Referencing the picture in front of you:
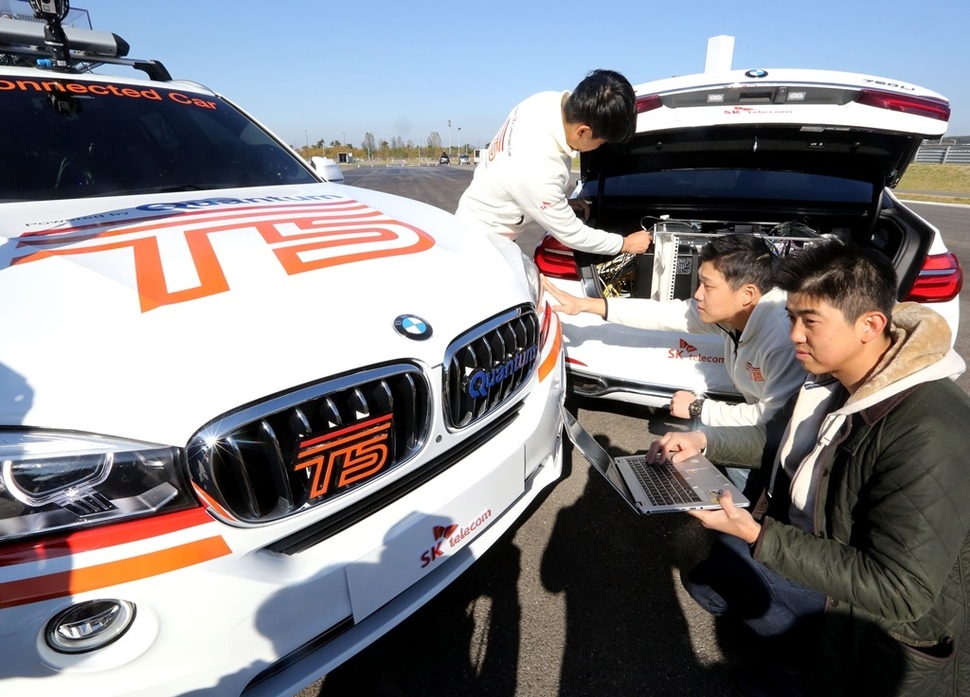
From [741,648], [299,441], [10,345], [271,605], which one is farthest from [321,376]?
[741,648]

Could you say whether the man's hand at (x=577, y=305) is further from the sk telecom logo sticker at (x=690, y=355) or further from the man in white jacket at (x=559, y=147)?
the sk telecom logo sticker at (x=690, y=355)

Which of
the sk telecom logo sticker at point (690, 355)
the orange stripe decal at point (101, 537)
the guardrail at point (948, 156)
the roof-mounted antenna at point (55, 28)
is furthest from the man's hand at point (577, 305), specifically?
the guardrail at point (948, 156)

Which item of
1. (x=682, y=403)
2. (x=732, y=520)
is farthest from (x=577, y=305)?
(x=732, y=520)

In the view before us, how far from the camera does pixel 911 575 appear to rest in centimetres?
125

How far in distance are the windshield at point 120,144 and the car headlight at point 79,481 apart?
160 cm

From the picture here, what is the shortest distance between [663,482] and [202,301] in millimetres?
1520

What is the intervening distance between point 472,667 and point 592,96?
2422mm

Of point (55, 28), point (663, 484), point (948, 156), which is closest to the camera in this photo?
point (663, 484)

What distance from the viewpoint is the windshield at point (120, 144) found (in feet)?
7.36

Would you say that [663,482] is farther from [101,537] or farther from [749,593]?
[101,537]

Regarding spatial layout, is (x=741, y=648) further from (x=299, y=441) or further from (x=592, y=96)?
(x=592, y=96)

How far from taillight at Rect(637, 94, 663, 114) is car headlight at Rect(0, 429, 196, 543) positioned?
2.47m

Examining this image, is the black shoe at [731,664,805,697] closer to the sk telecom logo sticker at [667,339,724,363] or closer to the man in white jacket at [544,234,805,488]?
the man in white jacket at [544,234,805,488]

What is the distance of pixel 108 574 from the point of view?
1030mm
